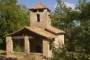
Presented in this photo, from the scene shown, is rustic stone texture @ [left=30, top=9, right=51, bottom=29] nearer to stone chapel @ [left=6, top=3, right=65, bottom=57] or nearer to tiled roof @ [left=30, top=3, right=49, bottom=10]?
stone chapel @ [left=6, top=3, right=65, bottom=57]

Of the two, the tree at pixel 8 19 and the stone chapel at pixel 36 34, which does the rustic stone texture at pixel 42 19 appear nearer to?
the stone chapel at pixel 36 34

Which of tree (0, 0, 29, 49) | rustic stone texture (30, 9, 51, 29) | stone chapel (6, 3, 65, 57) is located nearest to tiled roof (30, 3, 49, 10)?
stone chapel (6, 3, 65, 57)

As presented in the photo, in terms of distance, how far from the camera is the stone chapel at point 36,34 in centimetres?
2781

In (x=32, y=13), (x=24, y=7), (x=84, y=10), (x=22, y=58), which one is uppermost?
(x=24, y=7)

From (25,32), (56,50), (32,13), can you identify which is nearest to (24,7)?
(32,13)

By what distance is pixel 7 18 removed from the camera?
4081cm

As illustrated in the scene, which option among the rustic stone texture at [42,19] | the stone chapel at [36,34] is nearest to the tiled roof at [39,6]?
the stone chapel at [36,34]

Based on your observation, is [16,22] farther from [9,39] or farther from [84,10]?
[84,10]

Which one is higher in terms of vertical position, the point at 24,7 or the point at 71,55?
the point at 24,7

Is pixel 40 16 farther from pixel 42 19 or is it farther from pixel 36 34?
pixel 36 34

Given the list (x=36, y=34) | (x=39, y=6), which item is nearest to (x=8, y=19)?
(x=39, y=6)

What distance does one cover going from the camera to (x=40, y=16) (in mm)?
32125

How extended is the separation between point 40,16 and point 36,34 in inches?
211

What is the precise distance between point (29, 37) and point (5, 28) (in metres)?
13.8
